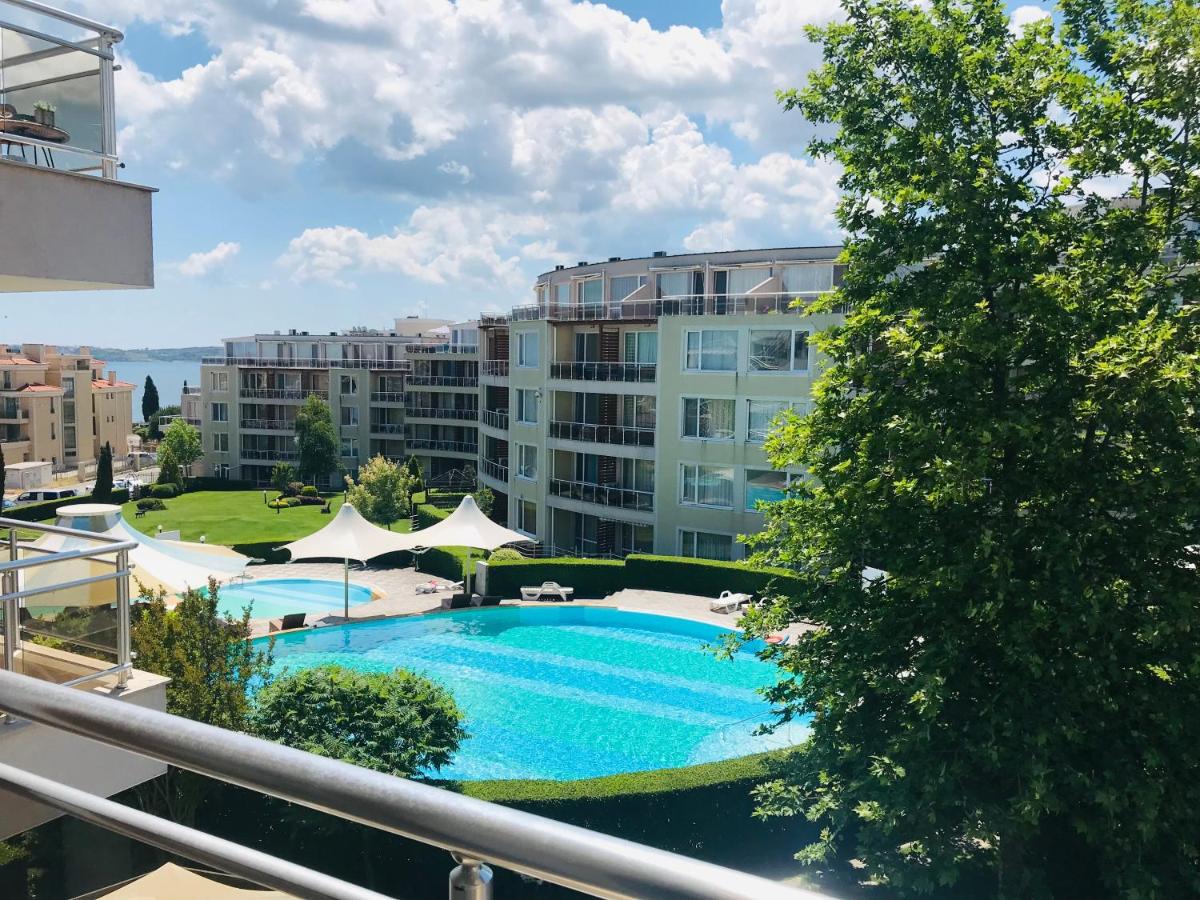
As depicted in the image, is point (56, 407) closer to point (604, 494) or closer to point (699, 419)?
point (604, 494)

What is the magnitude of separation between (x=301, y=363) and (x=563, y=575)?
171ft

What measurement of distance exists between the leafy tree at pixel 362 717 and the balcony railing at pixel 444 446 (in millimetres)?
54889

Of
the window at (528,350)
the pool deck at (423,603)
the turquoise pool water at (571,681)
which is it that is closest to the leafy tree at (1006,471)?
the turquoise pool water at (571,681)

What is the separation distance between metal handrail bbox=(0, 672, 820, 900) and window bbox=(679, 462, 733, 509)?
3331cm

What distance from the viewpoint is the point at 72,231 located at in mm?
6699

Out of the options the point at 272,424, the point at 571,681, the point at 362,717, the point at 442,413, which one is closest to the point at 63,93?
the point at 362,717

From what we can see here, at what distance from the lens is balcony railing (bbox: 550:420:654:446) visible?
3722cm

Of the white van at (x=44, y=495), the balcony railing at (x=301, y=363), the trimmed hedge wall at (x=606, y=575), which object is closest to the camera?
the trimmed hedge wall at (x=606, y=575)

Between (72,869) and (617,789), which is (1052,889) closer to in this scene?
(617,789)

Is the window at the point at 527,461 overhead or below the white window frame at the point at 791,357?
below

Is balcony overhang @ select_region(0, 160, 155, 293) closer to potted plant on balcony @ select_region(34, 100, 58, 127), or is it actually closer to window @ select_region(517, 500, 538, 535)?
potted plant on balcony @ select_region(34, 100, 58, 127)

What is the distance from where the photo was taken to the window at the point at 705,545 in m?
35.0

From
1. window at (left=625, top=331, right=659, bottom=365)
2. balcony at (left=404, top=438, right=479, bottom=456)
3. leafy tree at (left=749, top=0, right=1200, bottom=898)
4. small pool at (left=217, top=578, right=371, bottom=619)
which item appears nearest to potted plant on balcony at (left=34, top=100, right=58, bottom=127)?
leafy tree at (left=749, top=0, right=1200, bottom=898)

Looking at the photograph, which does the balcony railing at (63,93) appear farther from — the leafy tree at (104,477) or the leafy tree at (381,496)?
the leafy tree at (104,477)
